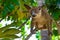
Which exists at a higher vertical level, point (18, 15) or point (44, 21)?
point (18, 15)

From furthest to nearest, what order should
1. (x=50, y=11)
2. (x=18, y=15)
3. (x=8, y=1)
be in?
(x=18, y=15) < (x=50, y=11) < (x=8, y=1)

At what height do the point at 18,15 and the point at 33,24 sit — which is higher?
the point at 18,15

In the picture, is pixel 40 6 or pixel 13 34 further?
pixel 13 34

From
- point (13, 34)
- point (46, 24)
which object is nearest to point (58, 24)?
point (46, 24)

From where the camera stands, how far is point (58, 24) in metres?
0.83

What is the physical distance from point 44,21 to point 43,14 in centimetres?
3

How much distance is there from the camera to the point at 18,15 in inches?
38.1

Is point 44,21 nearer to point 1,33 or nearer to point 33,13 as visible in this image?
point 33,13

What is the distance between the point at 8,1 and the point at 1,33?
0.24m

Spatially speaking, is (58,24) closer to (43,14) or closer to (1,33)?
(43,14)

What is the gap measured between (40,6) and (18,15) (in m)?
0.22

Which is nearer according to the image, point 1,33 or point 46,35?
point 46,35

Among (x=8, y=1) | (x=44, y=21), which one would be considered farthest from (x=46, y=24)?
(x=8, y=1)

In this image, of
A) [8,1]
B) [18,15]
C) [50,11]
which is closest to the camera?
[8,1]
